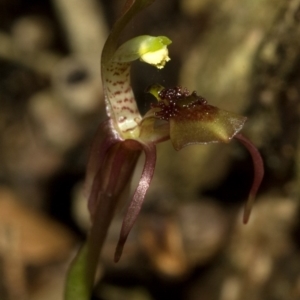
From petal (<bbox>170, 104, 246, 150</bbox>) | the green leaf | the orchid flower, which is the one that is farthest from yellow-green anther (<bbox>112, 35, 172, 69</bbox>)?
the green leaf

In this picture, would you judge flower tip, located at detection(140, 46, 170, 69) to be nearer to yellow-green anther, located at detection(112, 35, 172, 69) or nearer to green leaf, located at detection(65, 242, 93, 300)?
yellow-green anther, located at detection(112, 35, 172, 69)

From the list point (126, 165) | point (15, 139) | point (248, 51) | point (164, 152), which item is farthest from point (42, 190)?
point (126, 165)

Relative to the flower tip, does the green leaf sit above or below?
below

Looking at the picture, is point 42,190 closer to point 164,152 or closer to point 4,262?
point 4,262

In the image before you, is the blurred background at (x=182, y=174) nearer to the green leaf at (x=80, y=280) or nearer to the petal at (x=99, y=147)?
the petal at (x=99, y=147)

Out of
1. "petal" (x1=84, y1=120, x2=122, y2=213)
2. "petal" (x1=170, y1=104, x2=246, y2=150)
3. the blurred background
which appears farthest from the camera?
the blurred background

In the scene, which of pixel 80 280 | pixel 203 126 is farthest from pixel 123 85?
pixel 80 280

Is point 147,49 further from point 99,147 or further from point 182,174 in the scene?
point 182,174
